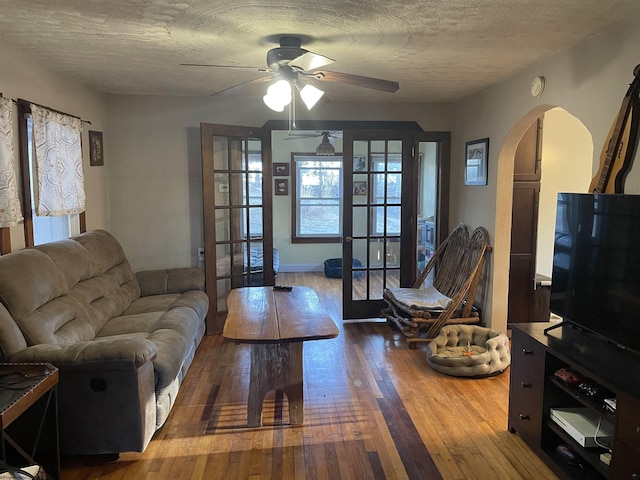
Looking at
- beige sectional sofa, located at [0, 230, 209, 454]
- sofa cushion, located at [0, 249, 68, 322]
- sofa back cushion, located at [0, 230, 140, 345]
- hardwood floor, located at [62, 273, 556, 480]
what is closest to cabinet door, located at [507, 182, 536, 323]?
hardwood floor, located at [62, 273, 556, 480]

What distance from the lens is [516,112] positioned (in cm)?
386

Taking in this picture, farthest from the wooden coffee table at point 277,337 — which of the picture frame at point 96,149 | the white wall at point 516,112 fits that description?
the picture frame at point 96,149

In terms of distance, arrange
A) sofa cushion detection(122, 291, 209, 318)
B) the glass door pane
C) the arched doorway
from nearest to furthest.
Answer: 1. sofa cushion detection(122, 291, 209, 318)
2. the arched doorway
3. the glass door pane

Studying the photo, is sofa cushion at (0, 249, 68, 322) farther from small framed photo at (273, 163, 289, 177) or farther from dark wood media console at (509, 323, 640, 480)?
small framed photo at (273, 163, 289, 177)

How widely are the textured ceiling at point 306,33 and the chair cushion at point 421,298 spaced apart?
1.92 metres

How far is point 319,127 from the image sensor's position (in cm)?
495

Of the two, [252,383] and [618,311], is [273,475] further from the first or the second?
[618,311]

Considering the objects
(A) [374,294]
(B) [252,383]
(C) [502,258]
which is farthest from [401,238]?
(B) [252,383]

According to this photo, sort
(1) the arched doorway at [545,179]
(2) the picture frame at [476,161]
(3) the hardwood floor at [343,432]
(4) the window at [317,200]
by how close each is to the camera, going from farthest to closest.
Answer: (4) the window at [317,200], (2) the picture frame at [476,161], (1) the arched doorway at [545,179], (3) the hardwood floor at [343,432]

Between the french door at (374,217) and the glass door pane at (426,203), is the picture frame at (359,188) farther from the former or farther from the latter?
the glass door pane at (426,203)

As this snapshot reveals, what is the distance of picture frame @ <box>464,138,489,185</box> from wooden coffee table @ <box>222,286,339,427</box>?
2.21 metres

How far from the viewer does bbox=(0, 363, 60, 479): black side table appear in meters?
2.02

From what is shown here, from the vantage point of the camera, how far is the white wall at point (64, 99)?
3078mm

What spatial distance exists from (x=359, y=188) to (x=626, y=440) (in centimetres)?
341
